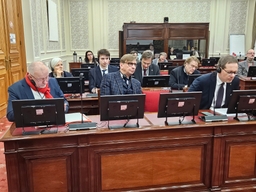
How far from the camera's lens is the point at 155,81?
367 cm

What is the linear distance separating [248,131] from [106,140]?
4.12 feet

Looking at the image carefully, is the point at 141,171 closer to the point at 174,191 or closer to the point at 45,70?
the point at 174,191

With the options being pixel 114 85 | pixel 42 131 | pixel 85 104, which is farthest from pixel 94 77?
pixel 42 131

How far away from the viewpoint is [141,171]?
2135mm

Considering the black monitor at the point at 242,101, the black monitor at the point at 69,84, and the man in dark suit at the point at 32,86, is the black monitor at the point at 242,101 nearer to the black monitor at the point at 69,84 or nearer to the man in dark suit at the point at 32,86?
the man in dark suit at the point at 32,86

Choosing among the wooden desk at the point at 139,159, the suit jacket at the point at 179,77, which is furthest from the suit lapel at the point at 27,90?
the suit jacket at the point at 179,77

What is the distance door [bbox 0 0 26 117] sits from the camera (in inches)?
183

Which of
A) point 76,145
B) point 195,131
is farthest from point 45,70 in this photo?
point 195,131

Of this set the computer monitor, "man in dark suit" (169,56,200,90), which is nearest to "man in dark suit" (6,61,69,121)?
"man in dark suit" (169,56,200,90)

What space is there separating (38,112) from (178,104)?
43.0 inches

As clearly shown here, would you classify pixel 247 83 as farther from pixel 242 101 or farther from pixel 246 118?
pixel 242 101

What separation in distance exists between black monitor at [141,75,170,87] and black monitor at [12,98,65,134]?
186 centimetres

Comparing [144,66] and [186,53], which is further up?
[186,53]

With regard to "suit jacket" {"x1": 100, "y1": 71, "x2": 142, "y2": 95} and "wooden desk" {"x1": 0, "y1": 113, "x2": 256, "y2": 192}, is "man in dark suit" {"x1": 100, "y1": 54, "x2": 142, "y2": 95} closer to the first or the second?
"suit jacket" {"x1": 100, "y1": 71, "x2": 142, "y2": 95}
